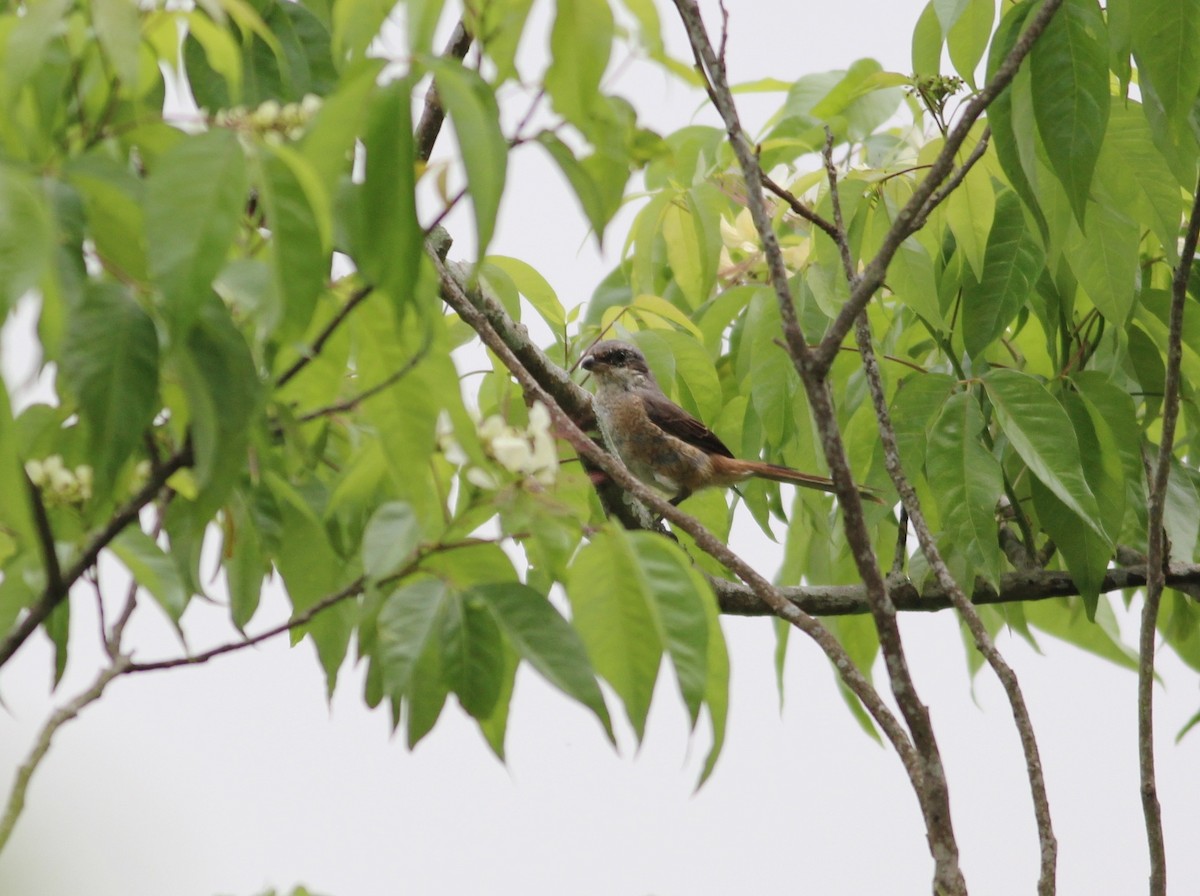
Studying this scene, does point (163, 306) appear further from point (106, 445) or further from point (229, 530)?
point (229, 530)

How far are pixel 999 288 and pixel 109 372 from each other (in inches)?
71.2

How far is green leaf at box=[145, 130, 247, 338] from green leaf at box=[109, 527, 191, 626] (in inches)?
16.7

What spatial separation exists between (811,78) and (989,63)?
126 cm

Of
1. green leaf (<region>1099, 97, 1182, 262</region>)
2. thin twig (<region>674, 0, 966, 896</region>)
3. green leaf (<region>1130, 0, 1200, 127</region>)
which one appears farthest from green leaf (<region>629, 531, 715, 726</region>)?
green leaf (<region>1099, 97, 1182, 262</region>)

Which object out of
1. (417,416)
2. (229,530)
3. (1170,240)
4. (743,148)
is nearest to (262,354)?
(417,416)

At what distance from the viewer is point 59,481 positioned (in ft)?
5.47

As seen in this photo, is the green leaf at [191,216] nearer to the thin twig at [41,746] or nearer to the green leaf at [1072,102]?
the thin twig at [41,746]

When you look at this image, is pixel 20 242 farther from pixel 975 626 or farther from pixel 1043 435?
pixel 1043 435

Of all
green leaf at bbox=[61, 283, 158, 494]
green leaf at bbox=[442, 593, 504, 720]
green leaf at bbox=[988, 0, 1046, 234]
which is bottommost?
green leaf at bbox=[442, 593, 504, 720]

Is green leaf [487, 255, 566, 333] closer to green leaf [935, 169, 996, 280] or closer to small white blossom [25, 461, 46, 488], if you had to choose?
green leaf [935, 169, 996, 280]

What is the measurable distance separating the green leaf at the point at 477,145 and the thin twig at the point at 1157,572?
157 cm

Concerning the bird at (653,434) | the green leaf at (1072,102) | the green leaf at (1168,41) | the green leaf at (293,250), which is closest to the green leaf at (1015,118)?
the green leaf at (1072,102)

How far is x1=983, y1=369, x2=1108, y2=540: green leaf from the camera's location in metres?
2.27

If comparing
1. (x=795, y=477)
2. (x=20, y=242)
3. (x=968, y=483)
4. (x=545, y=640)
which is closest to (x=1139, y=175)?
(x=968, y=483)
